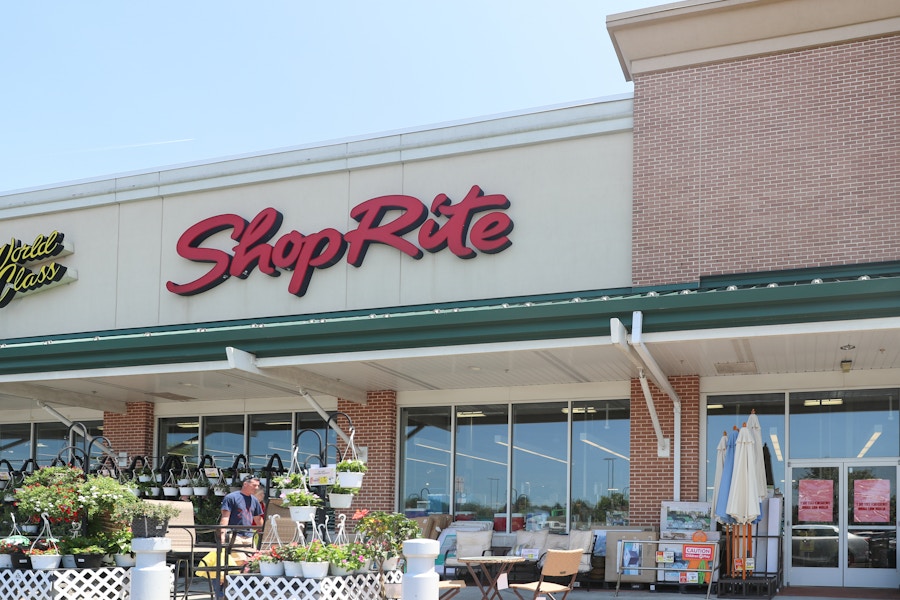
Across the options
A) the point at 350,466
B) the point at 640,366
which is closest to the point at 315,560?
the point at 350,466

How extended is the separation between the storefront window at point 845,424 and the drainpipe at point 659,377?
69.7 inches

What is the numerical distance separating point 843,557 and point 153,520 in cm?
1030

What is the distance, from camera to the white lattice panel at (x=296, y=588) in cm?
1080

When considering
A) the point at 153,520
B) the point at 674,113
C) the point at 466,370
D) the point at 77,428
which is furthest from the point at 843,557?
the point at 77,428

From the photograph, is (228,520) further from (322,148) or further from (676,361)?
(322,148)

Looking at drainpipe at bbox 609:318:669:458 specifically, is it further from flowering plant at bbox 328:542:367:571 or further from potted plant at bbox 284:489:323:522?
potted plant at bbox 284:489:323:522

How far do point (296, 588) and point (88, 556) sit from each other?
2760mm

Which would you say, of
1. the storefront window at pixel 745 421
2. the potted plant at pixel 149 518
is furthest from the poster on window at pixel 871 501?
the potted plant at pixel 149 518

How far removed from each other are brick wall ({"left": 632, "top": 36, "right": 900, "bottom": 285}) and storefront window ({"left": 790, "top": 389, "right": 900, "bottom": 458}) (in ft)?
6.93

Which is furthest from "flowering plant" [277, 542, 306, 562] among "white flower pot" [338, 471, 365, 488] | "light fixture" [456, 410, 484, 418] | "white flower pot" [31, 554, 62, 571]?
"light fixture" [456, 410, 484, 418]

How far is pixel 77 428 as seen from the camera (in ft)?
72.8

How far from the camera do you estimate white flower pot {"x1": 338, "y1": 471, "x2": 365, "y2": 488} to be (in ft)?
38.6

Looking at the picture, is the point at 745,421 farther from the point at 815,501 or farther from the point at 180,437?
the point at 180,437

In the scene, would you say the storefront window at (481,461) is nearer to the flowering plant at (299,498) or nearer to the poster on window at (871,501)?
the poster on window at (871,501)
